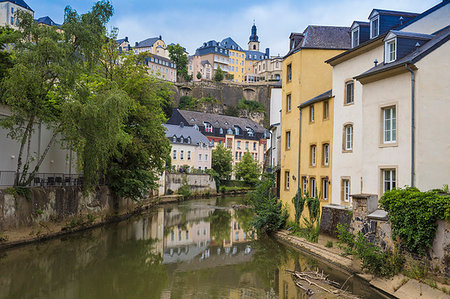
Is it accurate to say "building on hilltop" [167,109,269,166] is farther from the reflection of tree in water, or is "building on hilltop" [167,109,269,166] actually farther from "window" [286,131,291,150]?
"window" [286,131,291,150]

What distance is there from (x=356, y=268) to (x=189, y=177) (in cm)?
4438

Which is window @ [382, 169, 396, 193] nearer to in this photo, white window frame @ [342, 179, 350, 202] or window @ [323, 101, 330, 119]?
white window frame @ [342, 179, 350, 202]

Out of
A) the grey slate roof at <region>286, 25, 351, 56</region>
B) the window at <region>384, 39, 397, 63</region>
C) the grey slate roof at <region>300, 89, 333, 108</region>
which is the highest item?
the grey slate roof at <region>286, 25, 351, 56</region>

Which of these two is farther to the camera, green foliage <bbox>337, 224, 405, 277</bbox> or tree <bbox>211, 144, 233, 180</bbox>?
tree <bbox>211, 144, 233, 180</bbox>

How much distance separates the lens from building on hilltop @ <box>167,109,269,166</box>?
253 ft

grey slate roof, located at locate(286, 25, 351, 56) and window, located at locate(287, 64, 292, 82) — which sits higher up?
grey slate roof, located at locate(286, 25, 351, 56)

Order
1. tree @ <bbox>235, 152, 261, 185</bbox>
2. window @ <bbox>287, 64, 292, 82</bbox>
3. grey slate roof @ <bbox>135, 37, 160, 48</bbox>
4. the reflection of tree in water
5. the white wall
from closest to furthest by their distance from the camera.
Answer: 1. the white wall
2. window @ <bbox>287, 64, 292, 82</bbox>
3. the reflection of tree in water
4. tree @ <bbox>235, 152, 261, 185</bbox>
5. grey slate roof @ <bbox>135, 37, 160, 48</bbox>

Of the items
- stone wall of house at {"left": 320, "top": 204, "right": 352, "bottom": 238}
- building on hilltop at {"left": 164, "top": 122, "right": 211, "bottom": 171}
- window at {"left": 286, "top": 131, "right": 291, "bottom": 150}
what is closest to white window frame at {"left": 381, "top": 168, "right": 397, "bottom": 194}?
stone wall of house at {"left": 320, "top": 204, "right": 352, "bottom": 238}

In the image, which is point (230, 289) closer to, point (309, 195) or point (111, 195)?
point (309, 195)

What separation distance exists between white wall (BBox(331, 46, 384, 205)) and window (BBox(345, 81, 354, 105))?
18 centimetres

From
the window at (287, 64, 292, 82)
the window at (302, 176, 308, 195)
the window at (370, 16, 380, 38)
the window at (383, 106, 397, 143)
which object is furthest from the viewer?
the window at (287, 64, 292, 82)

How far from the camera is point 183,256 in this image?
765 inches

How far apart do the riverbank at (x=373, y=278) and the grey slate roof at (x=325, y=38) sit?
1085 centimetres

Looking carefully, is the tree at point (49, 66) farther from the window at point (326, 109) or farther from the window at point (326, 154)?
the window at point (326, 154)
